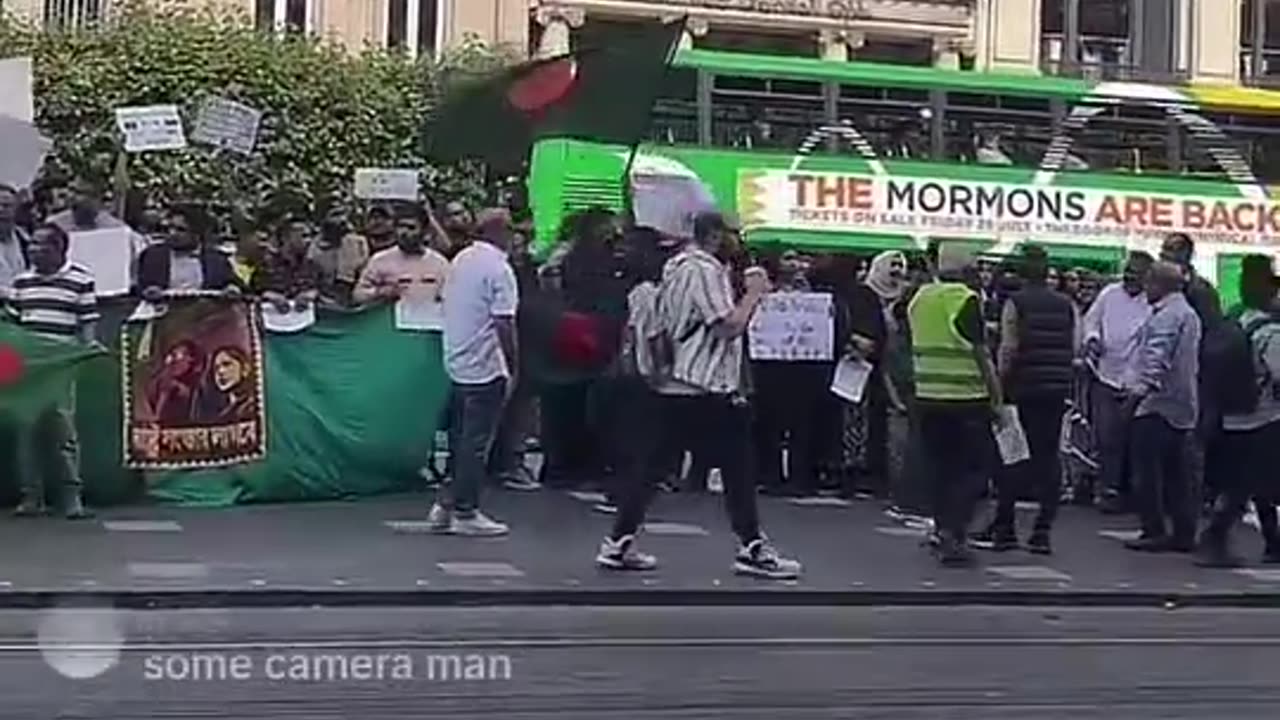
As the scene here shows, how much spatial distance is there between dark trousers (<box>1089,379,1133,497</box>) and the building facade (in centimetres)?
2209

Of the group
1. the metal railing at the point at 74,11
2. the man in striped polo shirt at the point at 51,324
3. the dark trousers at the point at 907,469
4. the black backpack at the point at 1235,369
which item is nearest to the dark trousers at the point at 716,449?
the dark trousers at the point at 907,469

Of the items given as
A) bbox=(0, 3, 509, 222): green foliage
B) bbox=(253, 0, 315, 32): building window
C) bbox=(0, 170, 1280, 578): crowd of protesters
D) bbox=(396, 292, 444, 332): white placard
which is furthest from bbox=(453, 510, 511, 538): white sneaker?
bbox=(253, 0, 315, 32): building window

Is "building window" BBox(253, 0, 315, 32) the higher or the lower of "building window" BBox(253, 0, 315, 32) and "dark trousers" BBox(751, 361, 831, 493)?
the higher

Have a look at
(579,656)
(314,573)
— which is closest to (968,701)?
(579,656)

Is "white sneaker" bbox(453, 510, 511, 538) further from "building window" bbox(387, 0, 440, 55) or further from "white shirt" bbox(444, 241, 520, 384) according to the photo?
"building window" bbox(387, 0, 440, 55)

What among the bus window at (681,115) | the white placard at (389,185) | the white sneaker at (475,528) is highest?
the bus window at (681,115)

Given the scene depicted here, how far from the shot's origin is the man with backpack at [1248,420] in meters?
14.9

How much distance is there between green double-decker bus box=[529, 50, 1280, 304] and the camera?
28625 millimetres

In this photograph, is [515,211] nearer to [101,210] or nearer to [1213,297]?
[101,210]

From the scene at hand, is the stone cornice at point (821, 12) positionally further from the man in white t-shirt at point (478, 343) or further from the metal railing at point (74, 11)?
the man in white t-shirt at point (478, 343)

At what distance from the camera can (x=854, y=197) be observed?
29062 millimetres

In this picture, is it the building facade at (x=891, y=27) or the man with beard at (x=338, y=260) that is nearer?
the man with beard at (x=338, y=260)

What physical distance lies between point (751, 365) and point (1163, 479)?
3.09 meters

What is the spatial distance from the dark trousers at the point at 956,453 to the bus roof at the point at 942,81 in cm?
1447
